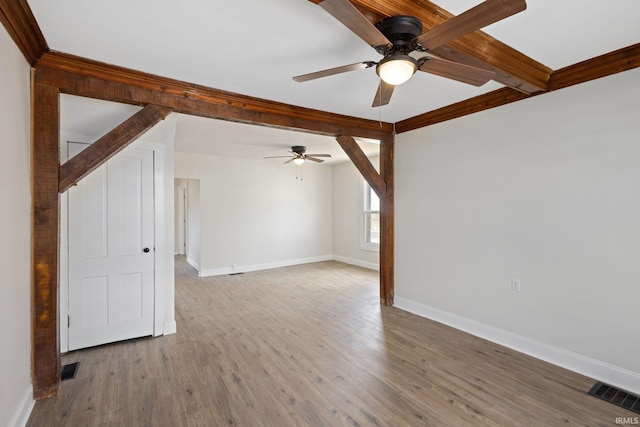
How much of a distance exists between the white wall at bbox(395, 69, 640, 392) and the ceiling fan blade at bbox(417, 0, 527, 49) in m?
1.81

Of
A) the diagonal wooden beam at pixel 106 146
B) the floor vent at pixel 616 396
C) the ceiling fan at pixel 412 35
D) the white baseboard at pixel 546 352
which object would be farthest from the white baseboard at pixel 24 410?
the floor vent at pixel 616 396

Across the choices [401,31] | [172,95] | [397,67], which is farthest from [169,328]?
[401,31]

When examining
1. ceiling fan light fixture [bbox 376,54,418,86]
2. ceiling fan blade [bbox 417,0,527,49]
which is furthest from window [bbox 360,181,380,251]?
ceiling fan blade [bbox 417,0,527,49]

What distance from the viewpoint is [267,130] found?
14.1 feet

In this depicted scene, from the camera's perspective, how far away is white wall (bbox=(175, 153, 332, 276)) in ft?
20.4

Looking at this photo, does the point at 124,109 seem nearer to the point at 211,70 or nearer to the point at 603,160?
the point at 211,70

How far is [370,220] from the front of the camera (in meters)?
7.08

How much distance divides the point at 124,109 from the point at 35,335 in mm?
1987

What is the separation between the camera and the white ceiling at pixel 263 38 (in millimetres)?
1803

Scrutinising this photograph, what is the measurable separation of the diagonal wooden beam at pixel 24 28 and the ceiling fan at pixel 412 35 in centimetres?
165

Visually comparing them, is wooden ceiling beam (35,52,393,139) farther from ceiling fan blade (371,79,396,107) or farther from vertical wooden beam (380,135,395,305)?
ceiling fan blade (371,79,396,107)

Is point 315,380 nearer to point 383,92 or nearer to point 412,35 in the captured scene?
point 383,92

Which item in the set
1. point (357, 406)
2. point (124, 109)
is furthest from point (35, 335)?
point (357, 406)

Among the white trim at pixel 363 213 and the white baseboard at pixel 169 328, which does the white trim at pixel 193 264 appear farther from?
the white trim at pixel 363 213
